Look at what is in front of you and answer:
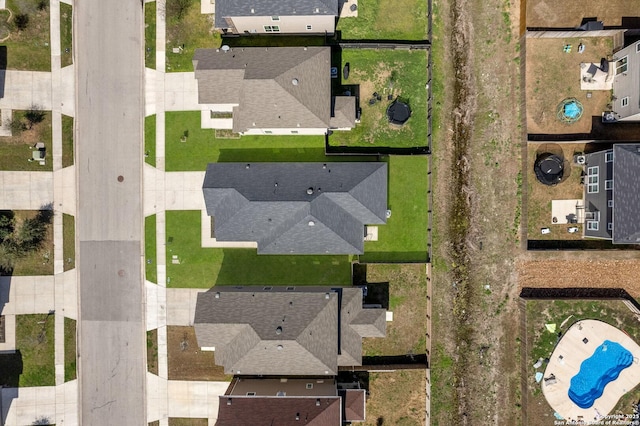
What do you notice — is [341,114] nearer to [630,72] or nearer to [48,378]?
[630,72]

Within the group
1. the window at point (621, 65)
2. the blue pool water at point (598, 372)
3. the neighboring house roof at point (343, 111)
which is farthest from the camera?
the blue pool water at point (598, 372)

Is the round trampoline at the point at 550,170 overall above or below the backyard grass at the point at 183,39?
below

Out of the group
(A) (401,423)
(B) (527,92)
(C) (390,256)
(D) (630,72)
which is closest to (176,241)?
(C) (390,256)

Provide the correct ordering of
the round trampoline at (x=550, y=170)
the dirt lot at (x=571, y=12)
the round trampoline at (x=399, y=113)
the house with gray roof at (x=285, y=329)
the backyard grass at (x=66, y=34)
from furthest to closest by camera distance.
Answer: the backyard grass at (x=66, y=34), the round trampoline at (x=399, y=113), the dirt lot at (x=571, y=12), the round trampoline at (x=550, y=170), the house with gray roof at (x=285, y=329)

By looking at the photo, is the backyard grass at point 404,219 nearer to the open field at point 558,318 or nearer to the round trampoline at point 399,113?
the round trampoline at point 399,113

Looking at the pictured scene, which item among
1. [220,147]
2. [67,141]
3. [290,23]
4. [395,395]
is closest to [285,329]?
[395,395]

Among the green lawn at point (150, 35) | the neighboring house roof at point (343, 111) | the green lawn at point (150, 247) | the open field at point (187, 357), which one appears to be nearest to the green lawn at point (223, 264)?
the green lawn at point (150, 247)

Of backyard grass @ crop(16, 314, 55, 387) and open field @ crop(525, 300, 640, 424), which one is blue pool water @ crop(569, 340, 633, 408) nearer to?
open field @ crop(525, 300, 640, 424)
